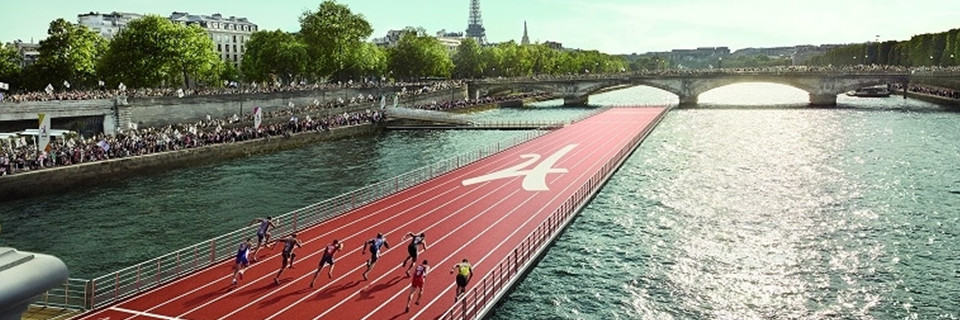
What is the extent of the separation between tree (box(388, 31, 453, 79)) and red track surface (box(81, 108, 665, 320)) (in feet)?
326

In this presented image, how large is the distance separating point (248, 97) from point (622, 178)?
5566cm

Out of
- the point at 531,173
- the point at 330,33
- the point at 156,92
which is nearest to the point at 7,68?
the point at 156,92

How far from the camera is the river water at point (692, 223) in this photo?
92.7 feet

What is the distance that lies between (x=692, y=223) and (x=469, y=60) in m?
141

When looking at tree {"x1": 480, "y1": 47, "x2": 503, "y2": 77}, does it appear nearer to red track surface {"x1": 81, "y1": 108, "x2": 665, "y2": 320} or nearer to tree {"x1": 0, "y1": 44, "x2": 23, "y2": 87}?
tree {"x1": 0, "y1": 44, "x2": 23, "y2": 87}

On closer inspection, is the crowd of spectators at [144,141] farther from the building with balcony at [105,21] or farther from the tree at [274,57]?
the building with balcony at [105,21]

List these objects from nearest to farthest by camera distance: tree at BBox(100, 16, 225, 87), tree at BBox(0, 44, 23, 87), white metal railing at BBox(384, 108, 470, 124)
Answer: tree at BBox(100, 16, 225, 87) < tree at BBox(0, 44, 23, 87) < white metal railing at BBox(384, 108, 470, 124)

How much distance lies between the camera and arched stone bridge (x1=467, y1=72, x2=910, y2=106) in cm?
12600

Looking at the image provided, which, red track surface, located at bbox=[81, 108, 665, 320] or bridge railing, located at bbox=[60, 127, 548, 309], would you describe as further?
bridge railing, located at bbox=[60, 127, 548, 309]

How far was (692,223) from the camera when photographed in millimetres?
40719

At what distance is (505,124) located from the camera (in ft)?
317

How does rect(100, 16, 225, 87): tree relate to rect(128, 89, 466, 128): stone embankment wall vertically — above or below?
above

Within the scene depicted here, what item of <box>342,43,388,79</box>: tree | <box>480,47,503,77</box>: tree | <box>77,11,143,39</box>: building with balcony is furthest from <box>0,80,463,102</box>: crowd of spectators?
<box>77,11,143,39</box>: building with balcony

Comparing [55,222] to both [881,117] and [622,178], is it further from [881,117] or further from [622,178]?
[881,117]
